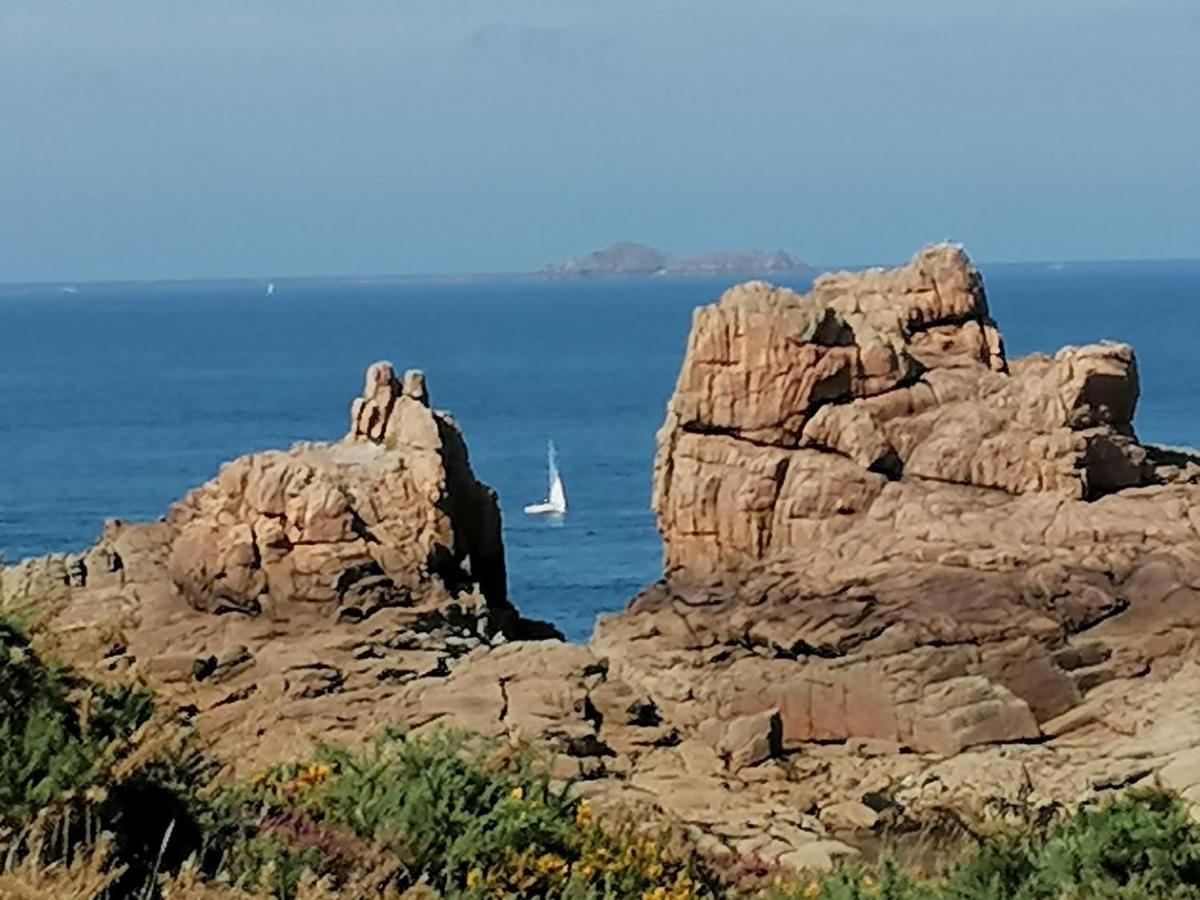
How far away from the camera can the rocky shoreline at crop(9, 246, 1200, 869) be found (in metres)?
22.0

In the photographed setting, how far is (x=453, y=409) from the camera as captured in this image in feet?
263

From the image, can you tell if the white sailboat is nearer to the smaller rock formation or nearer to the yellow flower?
the smaller rock formation

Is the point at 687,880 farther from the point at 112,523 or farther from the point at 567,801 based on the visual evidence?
the point at 112,523

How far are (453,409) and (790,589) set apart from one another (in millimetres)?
56033

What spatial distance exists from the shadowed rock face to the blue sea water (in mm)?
12273

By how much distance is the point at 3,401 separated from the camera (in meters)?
90.1

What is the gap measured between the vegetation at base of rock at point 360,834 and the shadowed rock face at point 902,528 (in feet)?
34.3

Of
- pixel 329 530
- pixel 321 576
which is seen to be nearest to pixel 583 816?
pixel 321 576

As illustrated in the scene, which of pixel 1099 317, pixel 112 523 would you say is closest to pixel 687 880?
pixel 112 523

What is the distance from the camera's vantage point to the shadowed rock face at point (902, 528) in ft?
76.0

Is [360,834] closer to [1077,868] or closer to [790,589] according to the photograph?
[1077,868]

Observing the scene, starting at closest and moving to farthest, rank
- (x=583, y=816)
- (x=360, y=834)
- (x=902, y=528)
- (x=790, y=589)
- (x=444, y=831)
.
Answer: (x=360, y=834) → (x=444, y=831) → (x=583, y=816) → (x=790, y=589) → (x=902, y=528)

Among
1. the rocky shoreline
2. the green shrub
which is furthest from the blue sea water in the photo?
the green shrub

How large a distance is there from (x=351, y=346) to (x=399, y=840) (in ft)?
401
